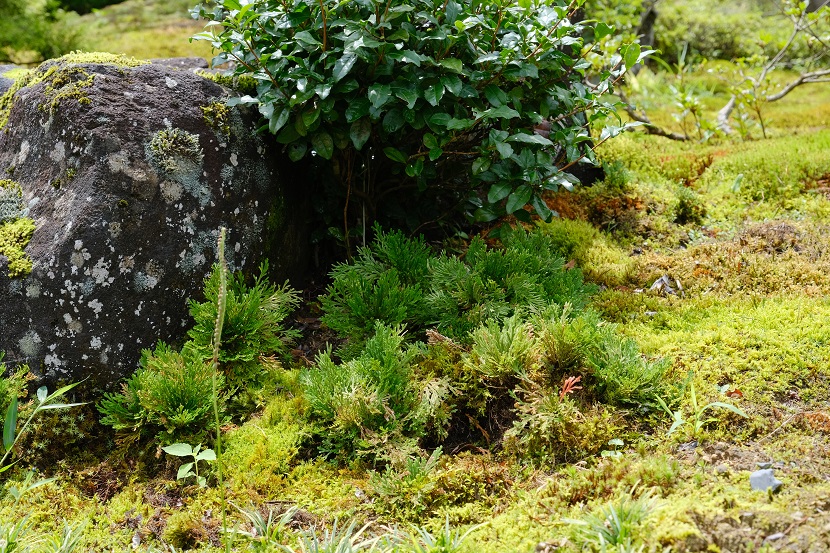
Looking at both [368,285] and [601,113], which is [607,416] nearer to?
[368,285]

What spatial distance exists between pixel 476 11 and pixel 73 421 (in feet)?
10.3

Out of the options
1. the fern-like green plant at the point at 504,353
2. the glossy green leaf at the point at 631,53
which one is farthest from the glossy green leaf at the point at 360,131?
the glossy green leaf at the point at 631,53

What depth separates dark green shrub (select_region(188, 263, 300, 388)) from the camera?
135 inches

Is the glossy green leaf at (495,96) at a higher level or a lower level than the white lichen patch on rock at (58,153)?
lower

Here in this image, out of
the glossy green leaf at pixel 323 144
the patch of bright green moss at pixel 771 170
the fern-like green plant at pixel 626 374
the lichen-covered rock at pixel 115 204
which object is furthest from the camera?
the patch of bright green moss at pixel 771 170

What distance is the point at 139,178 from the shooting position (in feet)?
11.4

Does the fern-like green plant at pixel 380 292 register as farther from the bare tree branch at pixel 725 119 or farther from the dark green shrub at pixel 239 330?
the bare tree branch at pixel 725 119

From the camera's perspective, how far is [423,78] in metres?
3.63

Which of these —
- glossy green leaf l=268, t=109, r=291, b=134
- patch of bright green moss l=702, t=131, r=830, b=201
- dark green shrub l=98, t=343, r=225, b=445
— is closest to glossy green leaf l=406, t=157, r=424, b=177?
glossy green leaf l=268, t=109, r=291, b=134

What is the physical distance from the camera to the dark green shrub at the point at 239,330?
3.42 metres

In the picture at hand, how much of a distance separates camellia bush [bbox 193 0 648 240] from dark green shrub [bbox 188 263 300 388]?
949 mm

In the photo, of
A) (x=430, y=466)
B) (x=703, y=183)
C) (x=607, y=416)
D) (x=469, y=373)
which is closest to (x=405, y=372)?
(x=469, y=373)

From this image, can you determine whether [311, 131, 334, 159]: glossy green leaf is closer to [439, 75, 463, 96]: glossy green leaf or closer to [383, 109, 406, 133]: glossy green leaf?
[383, 109, 406, 133]: glossy green leaf

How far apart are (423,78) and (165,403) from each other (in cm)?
221
